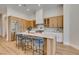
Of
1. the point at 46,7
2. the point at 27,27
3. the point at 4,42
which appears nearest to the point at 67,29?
the point at 46,7

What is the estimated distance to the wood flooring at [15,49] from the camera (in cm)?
230

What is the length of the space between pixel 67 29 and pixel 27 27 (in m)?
0.82

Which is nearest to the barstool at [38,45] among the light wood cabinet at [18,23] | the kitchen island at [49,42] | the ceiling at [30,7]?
the kitchen island at [49,42]

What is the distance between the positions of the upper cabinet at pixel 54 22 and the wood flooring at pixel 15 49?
388 millimetres

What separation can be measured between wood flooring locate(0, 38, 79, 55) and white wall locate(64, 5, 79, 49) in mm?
165

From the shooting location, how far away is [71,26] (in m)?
2.53

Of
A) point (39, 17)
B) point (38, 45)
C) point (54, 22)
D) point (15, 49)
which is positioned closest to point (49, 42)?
point (38, 45)

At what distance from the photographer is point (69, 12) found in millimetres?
2475

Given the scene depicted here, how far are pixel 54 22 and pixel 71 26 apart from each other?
41cm

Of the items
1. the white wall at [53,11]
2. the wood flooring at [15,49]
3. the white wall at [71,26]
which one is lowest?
the wood flooring at [15,49]

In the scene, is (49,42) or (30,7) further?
(49,42)

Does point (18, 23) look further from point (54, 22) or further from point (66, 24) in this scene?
point (66, 24)

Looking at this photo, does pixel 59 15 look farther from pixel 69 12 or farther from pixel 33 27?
pixel 33 27

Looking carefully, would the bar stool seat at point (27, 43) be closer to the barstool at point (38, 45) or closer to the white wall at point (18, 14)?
the barstool at point (38, 45)
